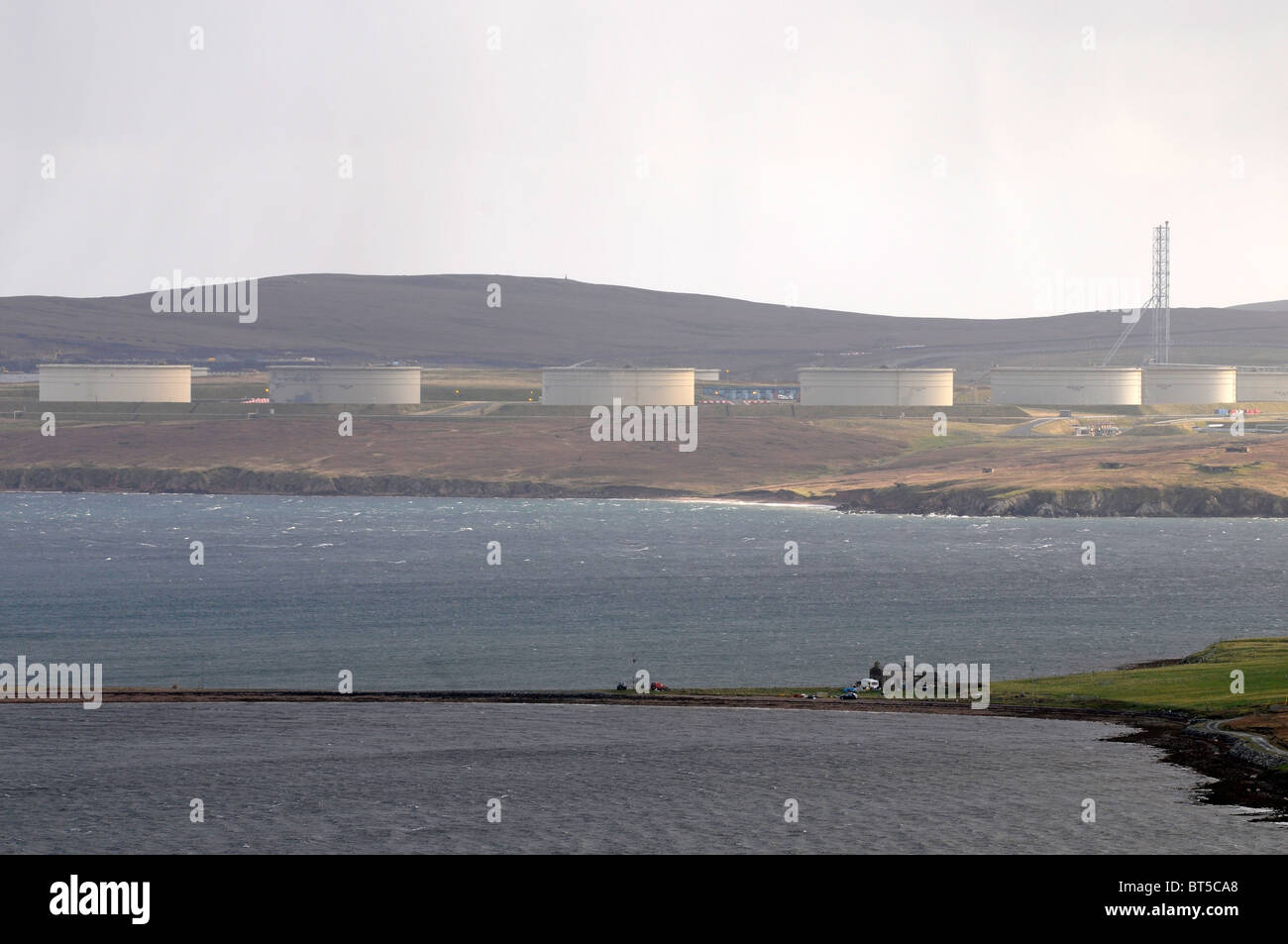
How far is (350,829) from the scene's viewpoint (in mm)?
54812

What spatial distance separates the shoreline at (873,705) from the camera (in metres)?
62.2

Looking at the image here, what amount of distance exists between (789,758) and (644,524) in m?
130

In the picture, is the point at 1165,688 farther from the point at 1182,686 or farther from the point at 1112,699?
the point at 1112,699

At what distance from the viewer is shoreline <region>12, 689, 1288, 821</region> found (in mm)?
62188

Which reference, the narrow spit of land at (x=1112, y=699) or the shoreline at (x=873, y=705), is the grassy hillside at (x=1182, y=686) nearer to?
the narrow spit of land at (x=1112, y=699)

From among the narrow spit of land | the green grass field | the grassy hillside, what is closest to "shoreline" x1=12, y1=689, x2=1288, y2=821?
the narrow spit of land

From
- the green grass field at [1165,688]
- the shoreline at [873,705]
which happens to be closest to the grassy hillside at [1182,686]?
the green grass field at [1165,688]

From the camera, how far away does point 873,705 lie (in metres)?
77.0

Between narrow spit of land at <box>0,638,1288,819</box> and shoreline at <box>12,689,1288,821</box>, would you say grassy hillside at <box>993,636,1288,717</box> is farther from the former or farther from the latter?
shoreline at <box>12,689,1288,821</box>

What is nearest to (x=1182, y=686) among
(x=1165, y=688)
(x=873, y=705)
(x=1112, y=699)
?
(x=1165, y=688)

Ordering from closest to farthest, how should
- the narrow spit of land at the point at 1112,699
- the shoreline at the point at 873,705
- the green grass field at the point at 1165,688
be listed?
the shoreline at the point at 873,705
the narrow spit of land at the point at 1112,699
the green grass field at the point at 1165,688

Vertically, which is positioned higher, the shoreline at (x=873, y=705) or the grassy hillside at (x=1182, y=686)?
the grassy hillside at (x=1182, y=686)
